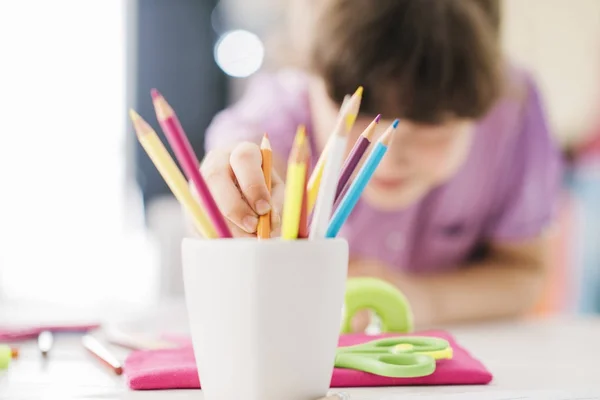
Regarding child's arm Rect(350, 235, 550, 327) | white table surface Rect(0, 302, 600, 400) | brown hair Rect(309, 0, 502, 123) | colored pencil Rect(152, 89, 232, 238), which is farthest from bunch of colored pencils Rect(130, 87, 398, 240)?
child's arm Rect(350, 235, 550, 327)

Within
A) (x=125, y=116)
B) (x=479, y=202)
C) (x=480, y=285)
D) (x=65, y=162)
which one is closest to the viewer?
(x=480, y=285)

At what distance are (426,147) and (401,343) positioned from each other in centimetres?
33

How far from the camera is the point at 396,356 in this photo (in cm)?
38

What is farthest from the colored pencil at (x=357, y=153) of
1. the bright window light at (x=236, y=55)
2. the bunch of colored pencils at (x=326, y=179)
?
the bright window light at (x=236, y=55)

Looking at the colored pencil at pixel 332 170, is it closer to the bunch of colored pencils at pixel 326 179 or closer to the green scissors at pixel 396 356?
the bunch of colored pencils at pixel 326 179

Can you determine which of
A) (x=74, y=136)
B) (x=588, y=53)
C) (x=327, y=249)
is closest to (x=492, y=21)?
(x=327, y=249)

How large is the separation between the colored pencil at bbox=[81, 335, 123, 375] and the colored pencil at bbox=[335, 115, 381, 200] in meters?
0.18

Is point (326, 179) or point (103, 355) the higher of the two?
point (326, 179)

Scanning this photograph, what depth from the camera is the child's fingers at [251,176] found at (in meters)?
0.34

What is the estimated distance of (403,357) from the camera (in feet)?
1.25

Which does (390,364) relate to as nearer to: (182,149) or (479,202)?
(182,149)

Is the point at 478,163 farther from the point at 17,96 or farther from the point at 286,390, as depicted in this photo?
the point at 17,96

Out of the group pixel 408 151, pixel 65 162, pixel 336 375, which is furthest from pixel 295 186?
pixel 65 162

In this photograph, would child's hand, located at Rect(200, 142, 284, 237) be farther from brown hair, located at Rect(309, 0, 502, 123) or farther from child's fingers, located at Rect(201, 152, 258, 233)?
brown hair, located at Rect(309, 0, 502, 123)
